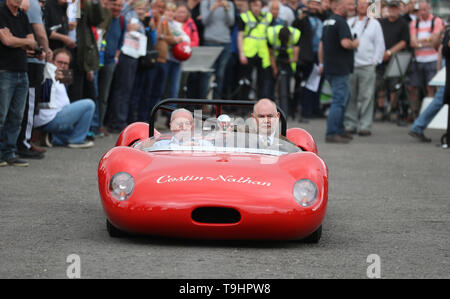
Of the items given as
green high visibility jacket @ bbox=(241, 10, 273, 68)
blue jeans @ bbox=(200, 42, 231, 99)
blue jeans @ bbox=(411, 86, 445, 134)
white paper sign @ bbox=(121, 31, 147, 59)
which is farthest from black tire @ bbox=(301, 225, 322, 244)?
blue jeans @ bbox=(200, 42, 231, 99)

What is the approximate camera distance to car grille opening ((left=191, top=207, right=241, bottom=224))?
5.51m

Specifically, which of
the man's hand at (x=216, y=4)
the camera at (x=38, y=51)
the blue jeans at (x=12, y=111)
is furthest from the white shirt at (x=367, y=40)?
the blue jeans at (x=12, y=111)

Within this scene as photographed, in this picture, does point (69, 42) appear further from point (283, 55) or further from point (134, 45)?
point (283, 55)

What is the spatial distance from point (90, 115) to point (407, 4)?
359 inches

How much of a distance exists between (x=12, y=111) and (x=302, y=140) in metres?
3.76

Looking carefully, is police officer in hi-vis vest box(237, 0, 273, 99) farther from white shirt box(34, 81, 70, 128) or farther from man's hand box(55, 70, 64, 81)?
man's hand box(55, 70, 64, 81)

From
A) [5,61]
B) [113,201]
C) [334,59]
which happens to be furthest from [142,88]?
[113,201]

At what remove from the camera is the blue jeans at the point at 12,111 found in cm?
922

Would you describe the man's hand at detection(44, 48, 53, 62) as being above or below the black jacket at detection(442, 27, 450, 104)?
above

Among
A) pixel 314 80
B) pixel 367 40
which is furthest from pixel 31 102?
pixel 314 80

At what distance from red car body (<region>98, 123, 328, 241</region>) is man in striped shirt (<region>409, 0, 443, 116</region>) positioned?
11.5 m

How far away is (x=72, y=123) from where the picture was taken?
452 inches

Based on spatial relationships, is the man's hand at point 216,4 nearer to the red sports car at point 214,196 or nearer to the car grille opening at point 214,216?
the red sports car at point 214,196

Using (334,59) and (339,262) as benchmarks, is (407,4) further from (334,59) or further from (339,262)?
(339,262)
